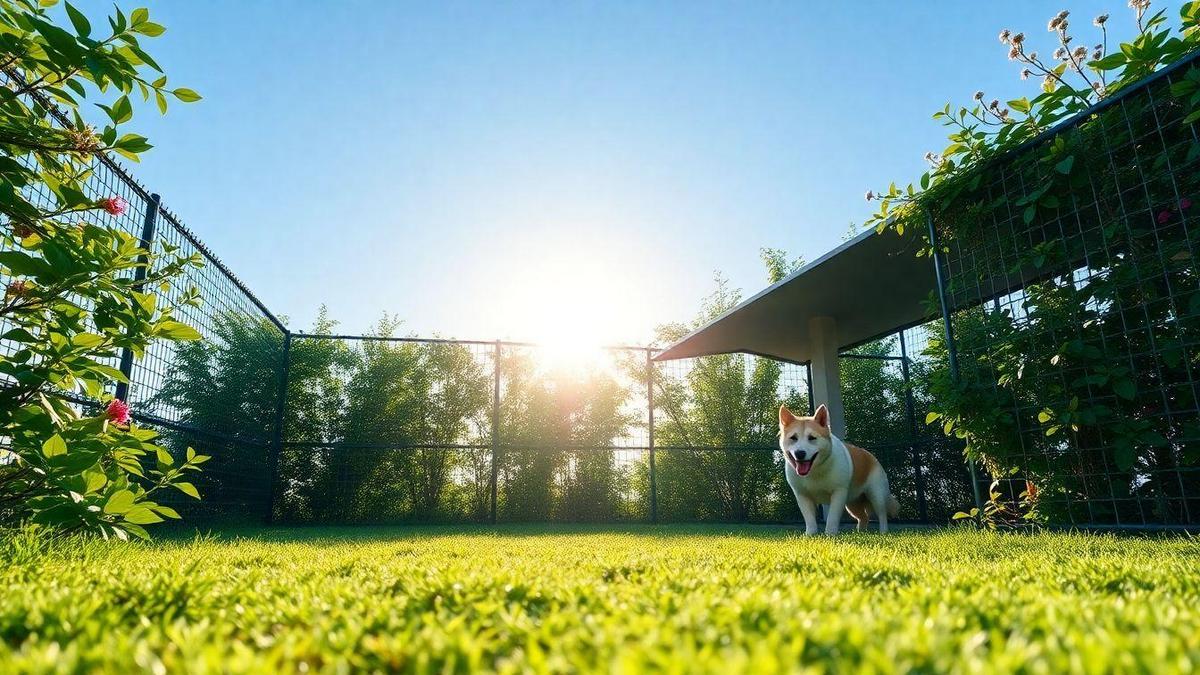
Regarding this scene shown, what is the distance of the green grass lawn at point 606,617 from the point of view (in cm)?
74


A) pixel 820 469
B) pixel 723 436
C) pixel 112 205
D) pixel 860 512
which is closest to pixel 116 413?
pixel 112 205

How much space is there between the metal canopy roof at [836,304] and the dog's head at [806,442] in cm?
130

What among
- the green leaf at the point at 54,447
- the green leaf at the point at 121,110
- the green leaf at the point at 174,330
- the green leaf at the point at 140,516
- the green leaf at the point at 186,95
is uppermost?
the green leaf at the point at 186,95

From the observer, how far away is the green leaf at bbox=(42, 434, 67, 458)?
1924 mm

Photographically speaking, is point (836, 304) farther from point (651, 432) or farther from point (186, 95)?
point (186, 95)

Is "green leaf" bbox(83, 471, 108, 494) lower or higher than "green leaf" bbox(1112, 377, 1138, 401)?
lower

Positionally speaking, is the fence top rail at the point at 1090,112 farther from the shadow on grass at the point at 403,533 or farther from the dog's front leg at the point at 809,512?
the dog's front leg at the point at 809,512

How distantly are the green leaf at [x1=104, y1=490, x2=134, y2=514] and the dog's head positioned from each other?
4.44 m

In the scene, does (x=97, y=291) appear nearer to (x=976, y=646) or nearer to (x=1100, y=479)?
(x=976, y=646)

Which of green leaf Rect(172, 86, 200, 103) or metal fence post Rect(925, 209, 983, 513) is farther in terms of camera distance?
metal fence post Rect(925, 209, 983, 513)

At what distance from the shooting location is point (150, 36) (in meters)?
2.07

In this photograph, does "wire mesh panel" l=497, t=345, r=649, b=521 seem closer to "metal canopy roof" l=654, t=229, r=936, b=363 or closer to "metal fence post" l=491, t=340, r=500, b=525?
"metal fence post" l=491, t=340, r=500, b=525

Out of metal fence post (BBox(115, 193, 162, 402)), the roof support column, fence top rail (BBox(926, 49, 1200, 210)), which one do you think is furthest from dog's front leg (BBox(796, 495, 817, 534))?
metal fence post (BBox(115, 193, 162, 402))

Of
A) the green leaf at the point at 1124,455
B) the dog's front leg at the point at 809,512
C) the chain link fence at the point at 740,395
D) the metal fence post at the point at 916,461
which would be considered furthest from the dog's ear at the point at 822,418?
the metal fence post at the point at 916,461
